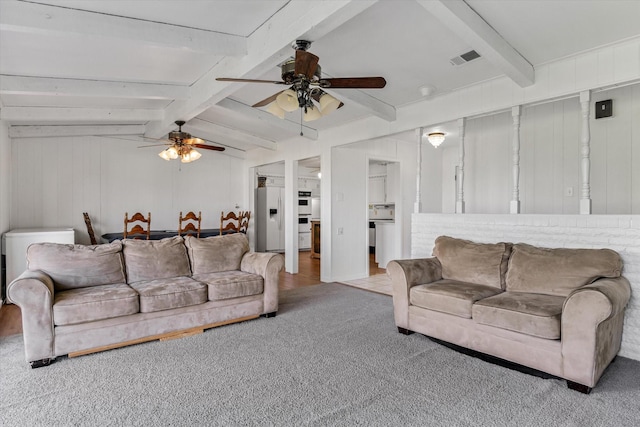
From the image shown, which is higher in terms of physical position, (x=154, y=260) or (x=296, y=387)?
(x=154, y=260)

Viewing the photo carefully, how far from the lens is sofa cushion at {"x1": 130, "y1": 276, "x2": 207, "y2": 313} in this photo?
318cm

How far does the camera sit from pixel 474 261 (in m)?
3.45

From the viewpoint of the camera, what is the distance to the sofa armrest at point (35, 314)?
266cm

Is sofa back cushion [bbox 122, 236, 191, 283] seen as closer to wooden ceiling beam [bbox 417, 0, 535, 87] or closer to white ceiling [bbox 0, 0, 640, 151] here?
white ceiling [bbox 0, 0, 640, 151]

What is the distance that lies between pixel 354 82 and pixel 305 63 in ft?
1.68

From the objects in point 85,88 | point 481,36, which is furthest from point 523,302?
point 85,88

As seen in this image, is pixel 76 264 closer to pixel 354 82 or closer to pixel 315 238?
pixel 354 82

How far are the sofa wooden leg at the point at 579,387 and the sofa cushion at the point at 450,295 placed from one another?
74 cm

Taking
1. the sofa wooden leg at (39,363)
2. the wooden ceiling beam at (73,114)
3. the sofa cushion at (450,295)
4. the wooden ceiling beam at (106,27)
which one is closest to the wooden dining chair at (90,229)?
the wooden ceiling beam at (73,114)

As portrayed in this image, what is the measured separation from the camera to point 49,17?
95.8 inches

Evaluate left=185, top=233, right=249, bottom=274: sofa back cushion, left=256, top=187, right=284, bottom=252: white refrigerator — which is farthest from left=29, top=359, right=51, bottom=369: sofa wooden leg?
left=256, top=187, right=284, bottom=252: white refrigerator

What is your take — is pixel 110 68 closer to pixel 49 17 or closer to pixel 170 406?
pixel 49 17

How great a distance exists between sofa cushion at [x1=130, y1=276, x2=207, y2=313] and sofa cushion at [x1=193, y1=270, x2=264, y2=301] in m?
0.09

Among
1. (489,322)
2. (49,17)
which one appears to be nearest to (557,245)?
(489,322)
